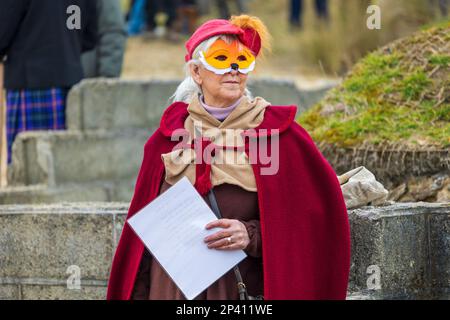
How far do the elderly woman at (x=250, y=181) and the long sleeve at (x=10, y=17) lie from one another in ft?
10.3

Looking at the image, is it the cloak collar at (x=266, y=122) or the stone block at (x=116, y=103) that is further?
the stone block at (x=116, y=103)

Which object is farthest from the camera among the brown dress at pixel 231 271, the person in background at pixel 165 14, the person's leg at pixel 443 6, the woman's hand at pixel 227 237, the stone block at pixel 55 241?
the person in background at pixel 165 14

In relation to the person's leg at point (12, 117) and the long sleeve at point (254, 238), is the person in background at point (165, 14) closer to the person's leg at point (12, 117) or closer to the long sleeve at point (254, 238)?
the person's leg at point (12, 117)

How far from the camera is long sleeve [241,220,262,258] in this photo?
4848mm

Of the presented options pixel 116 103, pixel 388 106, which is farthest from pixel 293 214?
pixel 116 103

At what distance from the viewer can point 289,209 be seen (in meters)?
4.92

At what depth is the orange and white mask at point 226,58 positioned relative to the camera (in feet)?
16.2

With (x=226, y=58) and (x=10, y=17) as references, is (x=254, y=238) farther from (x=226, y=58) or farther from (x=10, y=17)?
(x=10, y=17)

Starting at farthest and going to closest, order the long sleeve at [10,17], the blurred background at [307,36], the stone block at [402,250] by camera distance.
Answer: the blurred background at [307,36] → the long sleeve at [10,17] → the stone block at [402,250]

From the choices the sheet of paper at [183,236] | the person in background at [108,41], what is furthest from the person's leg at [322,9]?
the sheet of paper at [183,236]

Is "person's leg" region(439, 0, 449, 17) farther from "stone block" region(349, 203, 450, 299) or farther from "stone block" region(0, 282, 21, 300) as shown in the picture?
"stone block" region(0, 282, 21, 300)

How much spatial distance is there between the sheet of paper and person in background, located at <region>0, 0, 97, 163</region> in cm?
343

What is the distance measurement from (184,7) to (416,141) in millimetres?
12081

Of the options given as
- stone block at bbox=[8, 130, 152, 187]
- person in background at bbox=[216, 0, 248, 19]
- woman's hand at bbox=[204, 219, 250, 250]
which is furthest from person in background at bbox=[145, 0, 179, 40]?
woman's hand at bbox=[204, 219, 250, 250]
